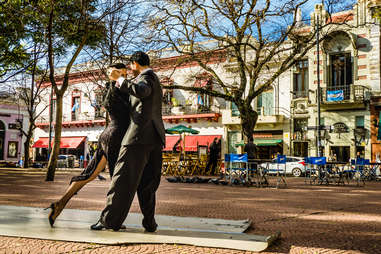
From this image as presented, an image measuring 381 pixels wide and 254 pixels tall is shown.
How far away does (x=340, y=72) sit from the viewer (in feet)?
90.9

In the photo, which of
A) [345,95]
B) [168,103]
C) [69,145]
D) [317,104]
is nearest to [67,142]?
[69,145]

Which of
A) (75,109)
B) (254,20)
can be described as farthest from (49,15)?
(75,109)

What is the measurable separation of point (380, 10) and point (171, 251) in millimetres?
12523

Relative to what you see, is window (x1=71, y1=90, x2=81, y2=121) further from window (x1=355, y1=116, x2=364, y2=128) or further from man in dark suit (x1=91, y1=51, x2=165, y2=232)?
man in dark suit (x1=91, y1=51, x2=165, y2=232)

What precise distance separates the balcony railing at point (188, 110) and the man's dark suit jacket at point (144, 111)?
2814 centimetres

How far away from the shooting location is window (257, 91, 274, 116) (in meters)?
30.2

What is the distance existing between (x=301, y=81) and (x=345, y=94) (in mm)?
3504

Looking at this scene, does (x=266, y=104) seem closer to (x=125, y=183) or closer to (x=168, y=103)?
(x=168, y=103)

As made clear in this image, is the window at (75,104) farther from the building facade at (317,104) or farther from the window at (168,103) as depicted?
the building facade at (317,104)

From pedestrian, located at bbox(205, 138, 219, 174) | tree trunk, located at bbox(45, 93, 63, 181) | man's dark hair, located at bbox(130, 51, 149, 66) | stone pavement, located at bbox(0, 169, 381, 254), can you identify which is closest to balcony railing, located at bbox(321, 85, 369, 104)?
pedestrian, located at bbox(205, 138, 219, 174)

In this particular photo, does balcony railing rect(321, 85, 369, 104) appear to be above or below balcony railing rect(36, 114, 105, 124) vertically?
above

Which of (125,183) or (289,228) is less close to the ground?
(125,183)

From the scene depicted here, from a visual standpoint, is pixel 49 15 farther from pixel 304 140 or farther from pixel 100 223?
pixel 304 140

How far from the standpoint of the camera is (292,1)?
16156 millimetres
